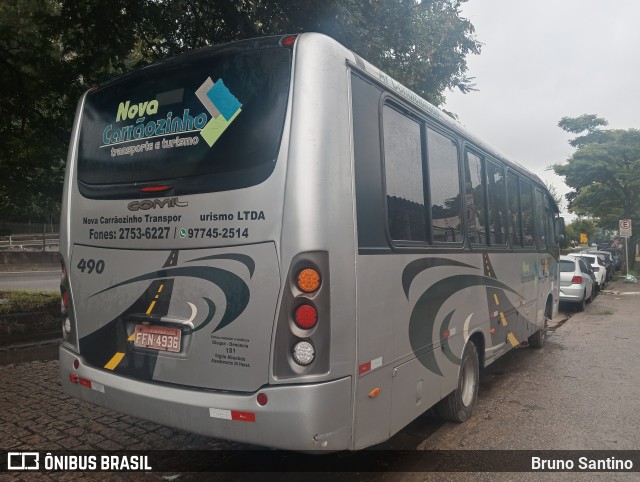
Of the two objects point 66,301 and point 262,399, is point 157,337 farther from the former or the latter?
point 66,301

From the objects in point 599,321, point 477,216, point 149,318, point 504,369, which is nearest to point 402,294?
point 149,318

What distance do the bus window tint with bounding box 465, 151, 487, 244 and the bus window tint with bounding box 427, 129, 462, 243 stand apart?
0.31m

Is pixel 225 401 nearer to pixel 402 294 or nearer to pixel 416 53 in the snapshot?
pixel 402 294

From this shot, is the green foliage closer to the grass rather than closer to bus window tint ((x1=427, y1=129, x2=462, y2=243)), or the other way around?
the grass

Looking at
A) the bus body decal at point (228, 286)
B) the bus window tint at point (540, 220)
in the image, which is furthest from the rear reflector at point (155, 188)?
the bus window tint at point (540, 220)

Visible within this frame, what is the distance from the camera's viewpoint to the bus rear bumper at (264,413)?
288cm

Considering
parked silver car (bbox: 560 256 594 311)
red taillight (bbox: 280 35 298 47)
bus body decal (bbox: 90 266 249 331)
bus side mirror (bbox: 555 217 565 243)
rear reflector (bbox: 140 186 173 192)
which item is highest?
red taillight (bbox: 280 35 298 47)

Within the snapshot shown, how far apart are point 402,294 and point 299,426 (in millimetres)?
1241

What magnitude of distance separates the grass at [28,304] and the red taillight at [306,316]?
7255 millimetres

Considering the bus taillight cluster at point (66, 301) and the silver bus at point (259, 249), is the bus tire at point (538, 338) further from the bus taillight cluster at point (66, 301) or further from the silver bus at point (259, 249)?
the bus taillight cluster at point (66, 301)

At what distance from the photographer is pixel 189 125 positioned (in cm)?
348

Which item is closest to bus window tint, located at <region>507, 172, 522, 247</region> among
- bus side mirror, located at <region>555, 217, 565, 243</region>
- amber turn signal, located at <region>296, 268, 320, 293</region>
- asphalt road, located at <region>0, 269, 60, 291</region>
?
bus side mirror, located at <region>555, 217, 565, 243</region>

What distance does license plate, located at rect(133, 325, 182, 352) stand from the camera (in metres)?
3.33

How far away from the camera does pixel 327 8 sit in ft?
23.0
